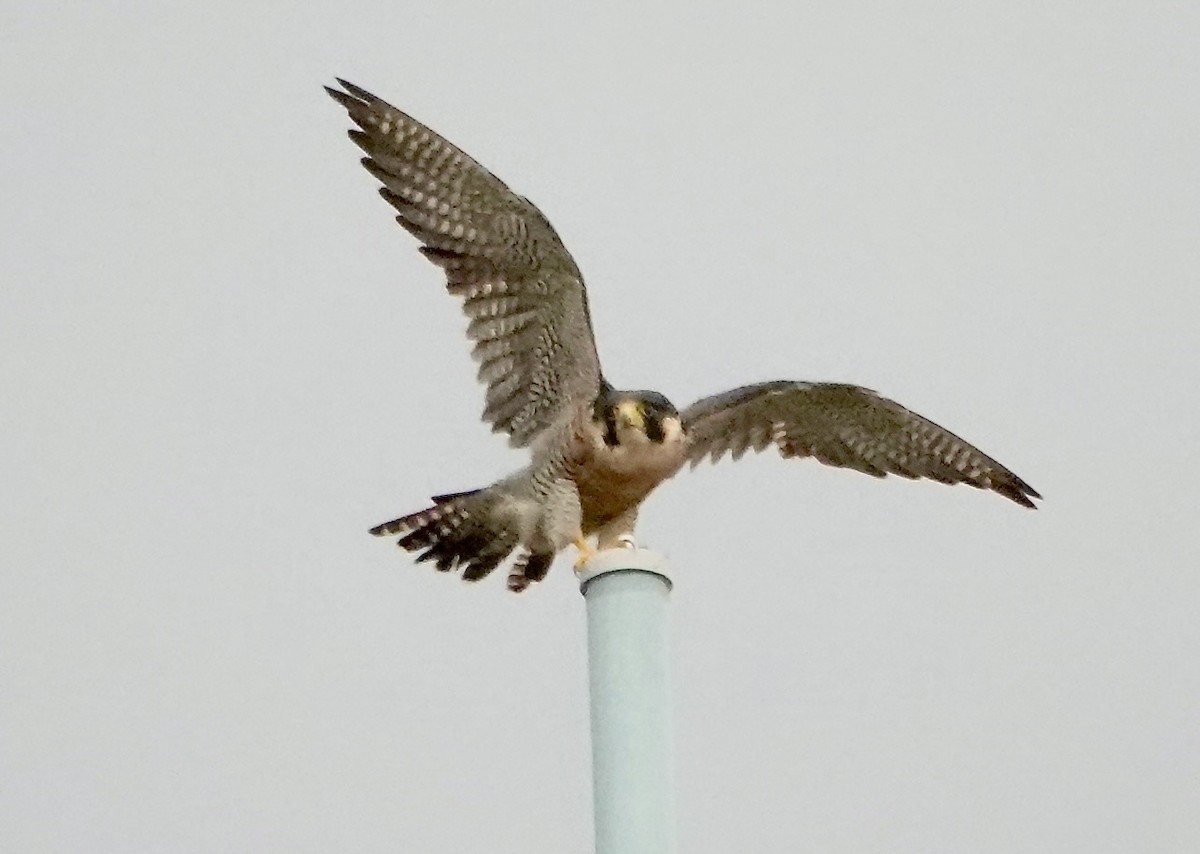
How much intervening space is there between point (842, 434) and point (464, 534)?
1684 mm

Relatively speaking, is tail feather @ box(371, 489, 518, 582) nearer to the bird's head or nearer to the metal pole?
the bird's head

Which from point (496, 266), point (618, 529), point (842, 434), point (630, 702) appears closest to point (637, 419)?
point (618, 529)

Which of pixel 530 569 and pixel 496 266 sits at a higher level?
pixel 496 266

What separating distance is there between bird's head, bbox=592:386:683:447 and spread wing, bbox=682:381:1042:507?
0.78m

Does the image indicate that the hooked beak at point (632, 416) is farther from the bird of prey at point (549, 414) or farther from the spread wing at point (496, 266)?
the spread wing at point (496, 266)

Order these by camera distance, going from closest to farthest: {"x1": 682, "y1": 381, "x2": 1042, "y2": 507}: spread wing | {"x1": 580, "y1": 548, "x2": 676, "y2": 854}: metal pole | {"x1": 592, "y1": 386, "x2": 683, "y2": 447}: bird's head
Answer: {"x1": 580, "y1": 548, "x2": 676, "y2": 854}: metal pole
{"x1": 592, "y1": 386, "x2": 683, "y2": 447}: bird's head
{"x1": 682, "y1": 381, "x2": 1042, "y2": 507}: spread wing

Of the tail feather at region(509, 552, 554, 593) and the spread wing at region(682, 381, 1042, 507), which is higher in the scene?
the spread wing at region(682, 381, 1042, 507)

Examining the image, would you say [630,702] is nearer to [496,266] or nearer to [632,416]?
[632,416]

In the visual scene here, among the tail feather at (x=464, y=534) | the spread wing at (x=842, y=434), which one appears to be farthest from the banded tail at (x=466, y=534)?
the spread wing at (x=842, y=434)

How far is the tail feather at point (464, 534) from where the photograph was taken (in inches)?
251

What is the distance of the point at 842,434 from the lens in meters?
7.45

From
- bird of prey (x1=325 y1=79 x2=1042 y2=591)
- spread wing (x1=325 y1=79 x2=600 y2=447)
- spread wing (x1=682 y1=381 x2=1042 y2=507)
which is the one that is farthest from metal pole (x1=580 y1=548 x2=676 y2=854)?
spread wing (x1=682 y1=381 x2=1042 y2=507)

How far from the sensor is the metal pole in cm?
377

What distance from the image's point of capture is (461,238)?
682 centimetres
